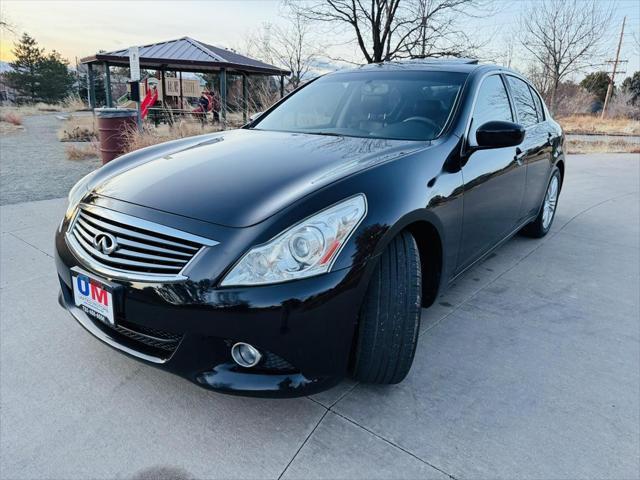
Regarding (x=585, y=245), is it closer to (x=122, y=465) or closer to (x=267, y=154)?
(x=267, y=154)

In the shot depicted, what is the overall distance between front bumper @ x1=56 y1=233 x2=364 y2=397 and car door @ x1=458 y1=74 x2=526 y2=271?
1173mm

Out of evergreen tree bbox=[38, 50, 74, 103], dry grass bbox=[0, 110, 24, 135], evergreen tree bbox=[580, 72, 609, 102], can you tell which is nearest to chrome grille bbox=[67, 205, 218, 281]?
dry grass bbox=[0, 110, 24, 135]

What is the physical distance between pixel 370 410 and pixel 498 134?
5.24ft

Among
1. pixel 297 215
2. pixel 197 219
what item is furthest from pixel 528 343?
pixel 197 219

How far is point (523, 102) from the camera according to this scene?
3861mm

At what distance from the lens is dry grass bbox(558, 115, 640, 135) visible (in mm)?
27303

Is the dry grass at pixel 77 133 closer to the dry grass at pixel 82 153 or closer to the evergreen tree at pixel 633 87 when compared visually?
the dry grass at pixel 82 153

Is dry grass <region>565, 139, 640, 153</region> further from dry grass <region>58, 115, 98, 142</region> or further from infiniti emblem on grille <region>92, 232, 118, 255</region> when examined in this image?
infiniti emblem on grille <region>92, 232, 118, 255</region>

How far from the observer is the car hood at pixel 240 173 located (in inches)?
72.9

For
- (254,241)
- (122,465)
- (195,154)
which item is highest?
(195,154)

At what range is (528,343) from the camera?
2.69m

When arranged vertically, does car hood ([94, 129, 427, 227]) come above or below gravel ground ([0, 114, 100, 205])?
above

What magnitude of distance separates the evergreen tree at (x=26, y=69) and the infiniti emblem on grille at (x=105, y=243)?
176 ft

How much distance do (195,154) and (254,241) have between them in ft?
3.55
